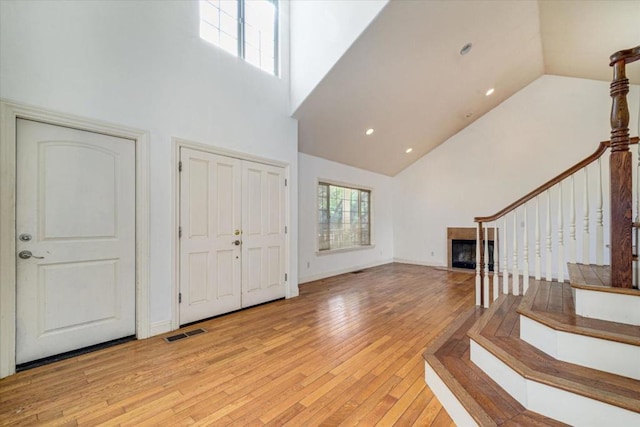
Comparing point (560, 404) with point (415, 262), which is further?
point (415, 262)

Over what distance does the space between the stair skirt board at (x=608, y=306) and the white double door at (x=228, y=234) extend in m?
3.24

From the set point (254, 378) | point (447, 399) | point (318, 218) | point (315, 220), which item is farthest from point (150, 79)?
point (447, 399)

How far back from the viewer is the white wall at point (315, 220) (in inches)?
200

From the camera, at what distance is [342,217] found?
6.09 meters

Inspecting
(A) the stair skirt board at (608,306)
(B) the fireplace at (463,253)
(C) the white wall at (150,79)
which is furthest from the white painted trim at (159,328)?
(B) the fireplace at (463,253)

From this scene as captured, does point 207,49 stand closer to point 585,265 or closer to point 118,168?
point 118,168

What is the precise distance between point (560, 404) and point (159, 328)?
3.22 meters

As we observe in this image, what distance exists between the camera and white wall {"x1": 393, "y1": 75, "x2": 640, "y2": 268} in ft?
16.2

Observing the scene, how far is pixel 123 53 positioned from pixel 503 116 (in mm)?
A: 6578

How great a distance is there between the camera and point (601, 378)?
4.64ft

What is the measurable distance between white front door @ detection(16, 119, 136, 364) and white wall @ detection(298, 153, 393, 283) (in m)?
2.83

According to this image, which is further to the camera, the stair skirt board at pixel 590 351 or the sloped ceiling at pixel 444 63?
the sloped ceiling at pixel 444 63

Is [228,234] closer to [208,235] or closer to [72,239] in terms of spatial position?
[208,235]

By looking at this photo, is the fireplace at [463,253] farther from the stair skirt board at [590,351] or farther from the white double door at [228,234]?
the stair skirt board at [590,351]
